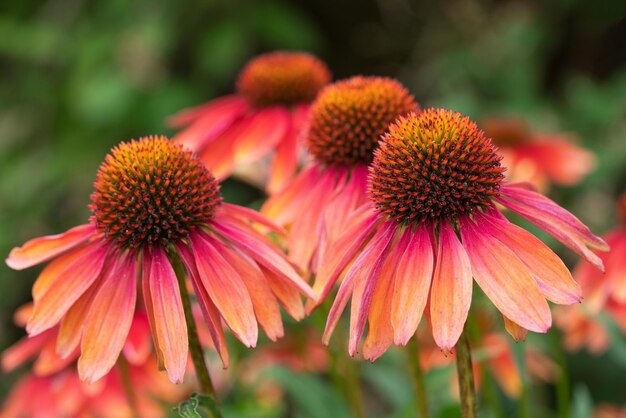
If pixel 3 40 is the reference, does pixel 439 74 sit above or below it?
above

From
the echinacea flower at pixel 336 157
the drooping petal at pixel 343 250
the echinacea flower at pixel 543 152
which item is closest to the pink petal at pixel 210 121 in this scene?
the echinacea flower at pixel 336 157

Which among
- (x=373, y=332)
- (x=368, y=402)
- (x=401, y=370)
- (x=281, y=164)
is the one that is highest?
(x=373, y=332)

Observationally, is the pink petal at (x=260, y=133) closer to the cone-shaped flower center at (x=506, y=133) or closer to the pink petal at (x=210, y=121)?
the pink petal at (x=210, y=121)

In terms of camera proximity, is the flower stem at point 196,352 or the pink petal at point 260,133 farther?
the pink petal at point 260,133

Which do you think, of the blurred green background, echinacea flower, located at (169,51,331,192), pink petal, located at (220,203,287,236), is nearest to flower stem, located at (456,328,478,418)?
pink petal, located at (220,203,287,236)

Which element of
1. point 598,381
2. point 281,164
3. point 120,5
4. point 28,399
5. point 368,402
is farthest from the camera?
point 120,5

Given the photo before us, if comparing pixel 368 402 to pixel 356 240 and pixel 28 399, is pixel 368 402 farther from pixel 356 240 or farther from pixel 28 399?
pixel 356 240

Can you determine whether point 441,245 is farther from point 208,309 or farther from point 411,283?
point 208,309

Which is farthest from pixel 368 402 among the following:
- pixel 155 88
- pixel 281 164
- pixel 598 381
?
pixel 281 164

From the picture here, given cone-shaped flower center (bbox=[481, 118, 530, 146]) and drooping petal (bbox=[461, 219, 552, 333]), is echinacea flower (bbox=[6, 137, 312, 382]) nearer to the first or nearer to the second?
drooping petal (bbox=[461, 219, 552, 333])
